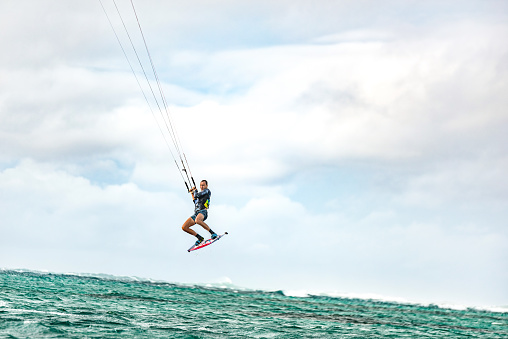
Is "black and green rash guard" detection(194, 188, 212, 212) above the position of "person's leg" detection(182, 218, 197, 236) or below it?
above

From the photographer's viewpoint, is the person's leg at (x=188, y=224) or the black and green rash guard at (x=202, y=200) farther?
the person's leg at (x=188, y=224)

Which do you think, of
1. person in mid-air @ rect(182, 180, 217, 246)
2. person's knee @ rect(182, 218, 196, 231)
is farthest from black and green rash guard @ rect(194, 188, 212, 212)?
person's knee @ rect(182, 218, 196, 231)

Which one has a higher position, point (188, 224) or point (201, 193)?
point (201, 193)

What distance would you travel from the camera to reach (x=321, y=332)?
2991cm

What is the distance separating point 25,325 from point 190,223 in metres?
10.1

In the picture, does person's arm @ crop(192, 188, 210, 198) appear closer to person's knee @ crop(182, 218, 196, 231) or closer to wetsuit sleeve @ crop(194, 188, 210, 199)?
wetsuit sleeve @ crop(194, 188, 210, 199)

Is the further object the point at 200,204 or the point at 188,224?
the point at 188,224

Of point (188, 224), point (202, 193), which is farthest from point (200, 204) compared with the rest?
point (188, 224)

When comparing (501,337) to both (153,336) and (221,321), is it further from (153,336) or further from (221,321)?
(153,336)

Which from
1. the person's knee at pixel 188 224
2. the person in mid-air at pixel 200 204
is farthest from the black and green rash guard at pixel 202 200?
the person's knee at pixel 188 224

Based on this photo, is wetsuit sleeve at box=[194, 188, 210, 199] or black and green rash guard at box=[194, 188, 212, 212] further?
black and green rash guard at box=[194, 188, 212, 212]

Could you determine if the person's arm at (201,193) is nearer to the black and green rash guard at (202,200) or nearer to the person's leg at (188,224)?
the black and green rash guard at (202,200)

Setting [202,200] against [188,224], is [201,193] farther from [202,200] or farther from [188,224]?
[188,224]

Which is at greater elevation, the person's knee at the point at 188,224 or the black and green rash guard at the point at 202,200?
the black and green rash guard at the point at 202,200
